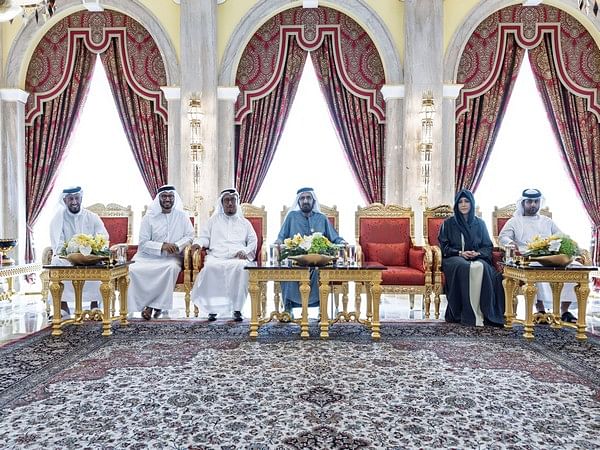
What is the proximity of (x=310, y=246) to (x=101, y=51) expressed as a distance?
17.0 feet

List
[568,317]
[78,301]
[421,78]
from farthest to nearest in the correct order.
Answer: [421,78] < [568,317] < [78,301]

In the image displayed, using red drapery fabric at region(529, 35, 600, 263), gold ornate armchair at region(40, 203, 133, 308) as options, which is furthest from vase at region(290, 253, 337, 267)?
red drapery fabric at region(529, 35, 600, 263)

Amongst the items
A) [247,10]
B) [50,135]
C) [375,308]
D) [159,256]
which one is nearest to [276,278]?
[375,308]

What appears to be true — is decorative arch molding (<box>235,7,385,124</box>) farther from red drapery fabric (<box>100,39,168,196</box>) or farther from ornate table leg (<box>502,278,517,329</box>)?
ornate table leg (<box>502,278,517,329</box>)

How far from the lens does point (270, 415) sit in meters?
2.79

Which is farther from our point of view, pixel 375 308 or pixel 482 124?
pixel 482 124

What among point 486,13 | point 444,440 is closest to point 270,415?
point 444,440

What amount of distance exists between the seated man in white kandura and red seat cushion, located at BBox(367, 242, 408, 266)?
142 cm

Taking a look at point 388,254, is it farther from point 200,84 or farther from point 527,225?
point 200,84

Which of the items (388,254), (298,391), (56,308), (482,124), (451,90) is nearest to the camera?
(298,391)

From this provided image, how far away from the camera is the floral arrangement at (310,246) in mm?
4609

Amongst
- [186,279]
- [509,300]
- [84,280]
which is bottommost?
[509,300]

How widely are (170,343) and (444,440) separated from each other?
2.60 metres

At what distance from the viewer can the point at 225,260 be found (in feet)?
18.6
